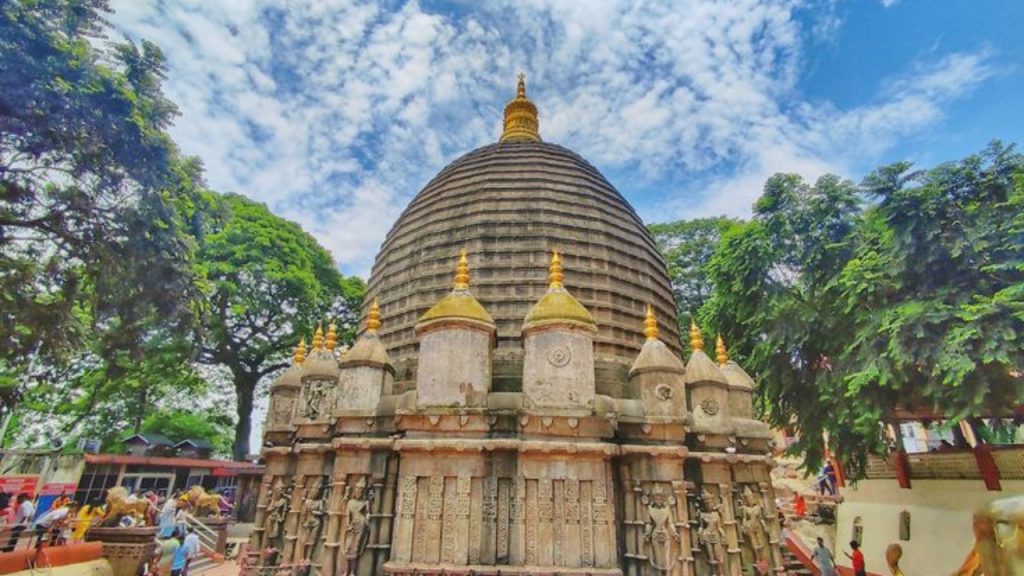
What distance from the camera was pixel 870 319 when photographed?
10.3 meters

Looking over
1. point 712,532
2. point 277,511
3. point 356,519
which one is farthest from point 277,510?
point 712,532

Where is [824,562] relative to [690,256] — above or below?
below

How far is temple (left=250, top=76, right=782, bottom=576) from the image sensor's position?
7074 mm

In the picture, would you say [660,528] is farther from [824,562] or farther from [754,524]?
[824,562]

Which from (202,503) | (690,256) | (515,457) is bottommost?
(202,503)

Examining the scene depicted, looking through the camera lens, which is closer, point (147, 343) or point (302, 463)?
point (302, 463)

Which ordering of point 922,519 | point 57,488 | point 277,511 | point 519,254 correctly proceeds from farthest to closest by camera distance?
point 57,488
point 922,519
point 519,254
point 277,511

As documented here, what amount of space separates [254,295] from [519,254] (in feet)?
56.7

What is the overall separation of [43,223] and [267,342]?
625 inches

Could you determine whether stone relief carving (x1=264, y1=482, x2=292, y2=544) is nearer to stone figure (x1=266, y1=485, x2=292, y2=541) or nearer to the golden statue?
stone figure (x1=266, y1=485, x2=292, y2=541)

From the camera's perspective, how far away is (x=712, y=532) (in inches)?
302

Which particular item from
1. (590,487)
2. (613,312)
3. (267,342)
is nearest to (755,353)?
(613,312)

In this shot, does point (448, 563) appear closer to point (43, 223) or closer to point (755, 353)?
point (755, 353)

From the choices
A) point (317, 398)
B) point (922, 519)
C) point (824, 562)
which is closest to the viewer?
point (317, 398)
